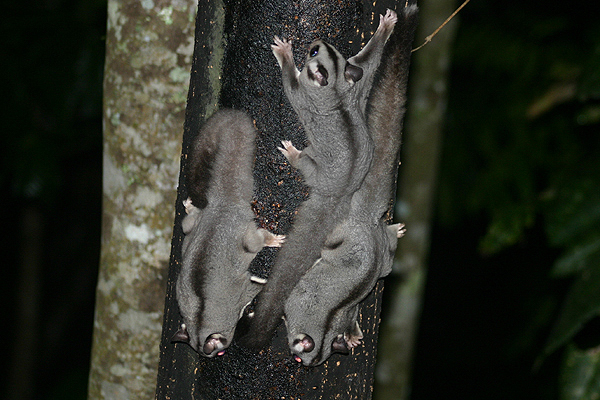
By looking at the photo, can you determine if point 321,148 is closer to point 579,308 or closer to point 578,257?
point 579,308

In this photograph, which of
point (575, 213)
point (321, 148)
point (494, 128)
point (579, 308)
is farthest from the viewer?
point (494, 128)

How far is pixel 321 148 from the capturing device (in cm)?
217

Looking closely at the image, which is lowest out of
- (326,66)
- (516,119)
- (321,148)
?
(321,148)

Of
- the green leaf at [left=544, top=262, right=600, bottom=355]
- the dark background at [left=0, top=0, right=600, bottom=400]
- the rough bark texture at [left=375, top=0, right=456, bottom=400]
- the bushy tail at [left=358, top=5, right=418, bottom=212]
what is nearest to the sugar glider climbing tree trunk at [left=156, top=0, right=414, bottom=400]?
the bushy tail at [left=358, top=5, right=418, bottom=212]

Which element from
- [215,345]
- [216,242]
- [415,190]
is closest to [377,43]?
[216,242]

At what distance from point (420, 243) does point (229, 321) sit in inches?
102

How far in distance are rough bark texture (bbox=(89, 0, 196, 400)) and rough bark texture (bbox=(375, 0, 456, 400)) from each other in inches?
93.2

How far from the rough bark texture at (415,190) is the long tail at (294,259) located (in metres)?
2.45

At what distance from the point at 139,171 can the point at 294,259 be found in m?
0.96

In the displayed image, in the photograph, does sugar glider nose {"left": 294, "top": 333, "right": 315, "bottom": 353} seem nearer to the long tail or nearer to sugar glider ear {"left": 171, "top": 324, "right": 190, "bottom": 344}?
the long tail

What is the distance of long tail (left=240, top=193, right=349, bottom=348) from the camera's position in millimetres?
1817

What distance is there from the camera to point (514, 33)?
5438 mm

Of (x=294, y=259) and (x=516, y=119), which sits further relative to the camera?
(x=516, y=119)

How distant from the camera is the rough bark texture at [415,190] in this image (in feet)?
14.5
